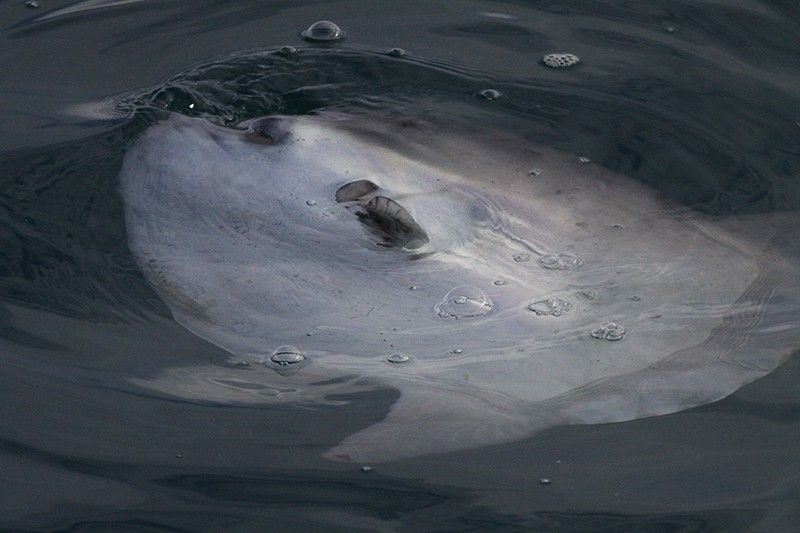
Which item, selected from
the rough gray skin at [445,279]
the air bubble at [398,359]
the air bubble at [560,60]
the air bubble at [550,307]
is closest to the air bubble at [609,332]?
the rough gray skin at [445,279]

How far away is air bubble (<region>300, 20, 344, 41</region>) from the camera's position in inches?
216

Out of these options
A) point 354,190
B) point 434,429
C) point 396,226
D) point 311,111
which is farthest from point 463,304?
point 311,111

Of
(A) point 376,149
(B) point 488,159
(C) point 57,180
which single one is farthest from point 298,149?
(C) point 57,180

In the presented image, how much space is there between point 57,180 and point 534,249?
1883 millimetres

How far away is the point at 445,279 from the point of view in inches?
150

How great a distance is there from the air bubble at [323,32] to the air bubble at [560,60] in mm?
950

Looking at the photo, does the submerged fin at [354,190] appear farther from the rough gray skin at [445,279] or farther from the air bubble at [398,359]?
the air bubble at [398,359]

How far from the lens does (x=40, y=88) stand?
17.3 ft

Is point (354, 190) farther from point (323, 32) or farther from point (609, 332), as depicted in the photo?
point (323, 32)

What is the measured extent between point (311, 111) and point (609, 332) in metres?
1.87

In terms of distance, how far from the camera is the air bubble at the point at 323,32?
5.48 meters

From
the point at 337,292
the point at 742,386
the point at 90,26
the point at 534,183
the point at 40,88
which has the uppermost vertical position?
the point at 90,26

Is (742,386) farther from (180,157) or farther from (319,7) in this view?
(319,7)

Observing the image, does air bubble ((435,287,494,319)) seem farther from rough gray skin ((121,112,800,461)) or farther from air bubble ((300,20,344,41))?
air bubble ((300,20,344,41))
